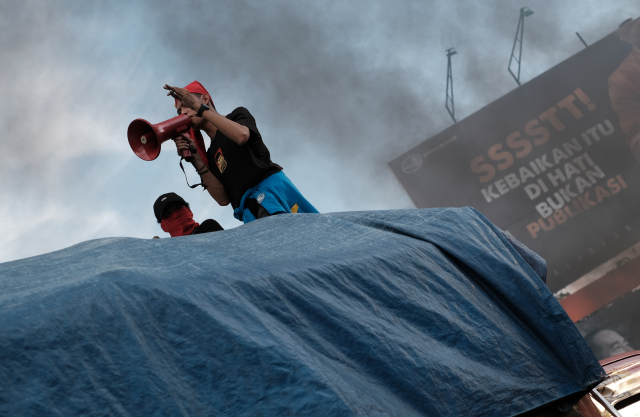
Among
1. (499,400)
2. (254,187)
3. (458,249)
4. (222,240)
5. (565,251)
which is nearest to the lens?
(499,400)

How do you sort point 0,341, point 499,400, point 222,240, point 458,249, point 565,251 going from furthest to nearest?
point 565,251, point 458,249, point 222,240, point 499,400, point 0,341

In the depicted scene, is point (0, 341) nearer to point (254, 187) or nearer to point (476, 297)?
point (476, 297)

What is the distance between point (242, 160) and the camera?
7.65ft

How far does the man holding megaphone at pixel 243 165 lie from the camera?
7.27 feet

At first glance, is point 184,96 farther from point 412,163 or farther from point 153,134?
point 412,163

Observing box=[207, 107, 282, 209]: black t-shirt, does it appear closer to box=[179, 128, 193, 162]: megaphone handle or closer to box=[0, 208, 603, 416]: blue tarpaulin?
box=[179, 128, 193, 162]: megaphone handle

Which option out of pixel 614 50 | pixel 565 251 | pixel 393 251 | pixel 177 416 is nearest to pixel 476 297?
pixel 393 251

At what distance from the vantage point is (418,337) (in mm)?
1254

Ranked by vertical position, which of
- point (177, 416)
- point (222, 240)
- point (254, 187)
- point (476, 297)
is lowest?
point (476, 297)

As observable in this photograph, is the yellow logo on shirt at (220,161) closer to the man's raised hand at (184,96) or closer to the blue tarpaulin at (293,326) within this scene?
the man's raised hand at (184,96)

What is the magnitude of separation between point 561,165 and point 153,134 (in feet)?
35.5

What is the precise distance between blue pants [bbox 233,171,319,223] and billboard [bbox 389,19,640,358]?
926 cm

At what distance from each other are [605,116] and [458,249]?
38.5ft

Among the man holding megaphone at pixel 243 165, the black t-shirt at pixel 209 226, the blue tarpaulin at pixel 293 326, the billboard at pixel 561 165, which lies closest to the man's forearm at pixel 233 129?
the man holding megaphone at pixel 243 165
